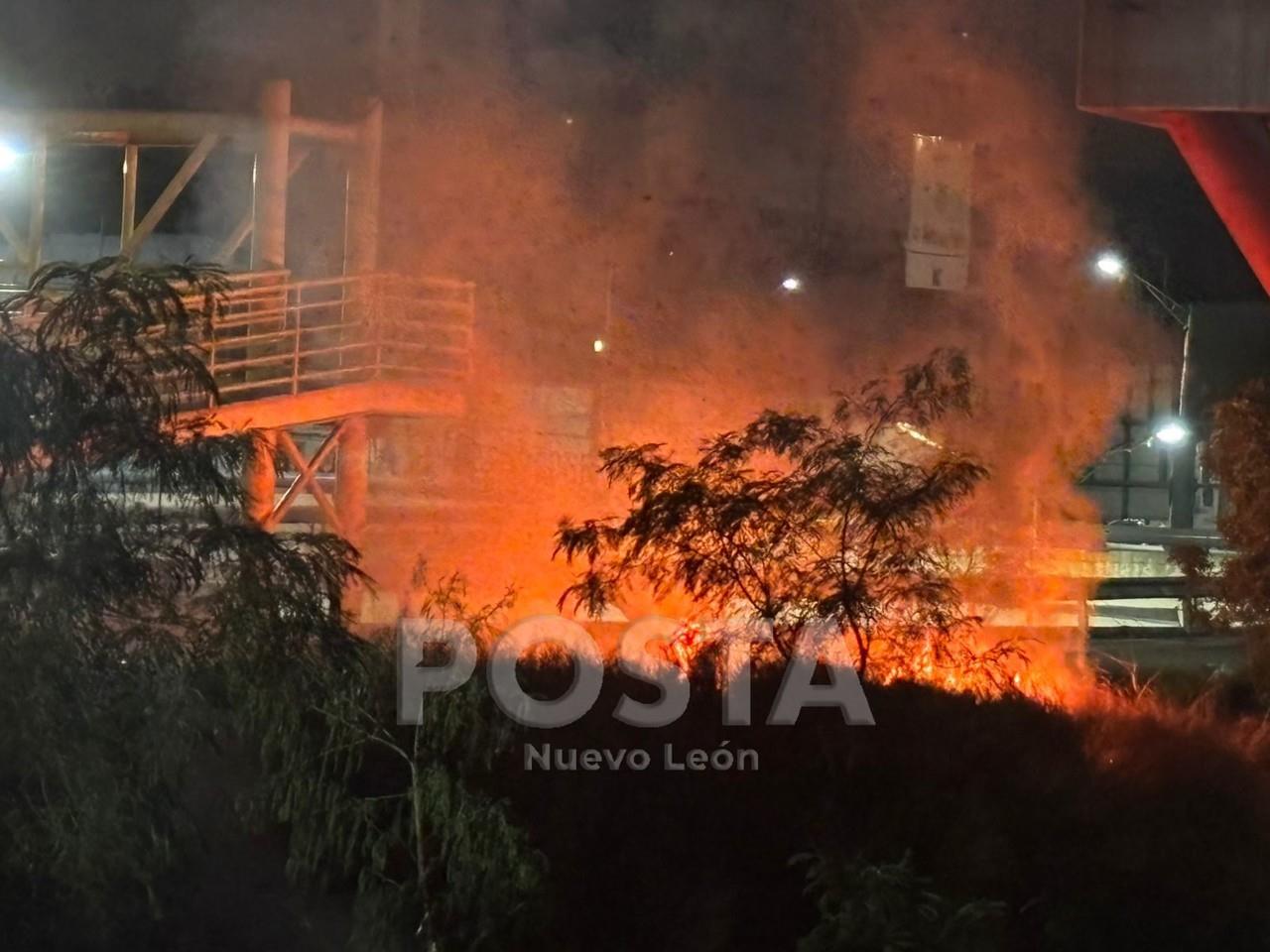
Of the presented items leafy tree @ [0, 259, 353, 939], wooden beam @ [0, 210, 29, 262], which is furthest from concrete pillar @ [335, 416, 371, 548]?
leafy tree @ [0, 259, 353, 939]

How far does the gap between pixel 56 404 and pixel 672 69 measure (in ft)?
19.6

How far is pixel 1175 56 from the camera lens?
771 centimetres

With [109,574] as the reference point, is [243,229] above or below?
above

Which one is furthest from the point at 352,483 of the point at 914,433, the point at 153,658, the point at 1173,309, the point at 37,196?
the point at 1173,309

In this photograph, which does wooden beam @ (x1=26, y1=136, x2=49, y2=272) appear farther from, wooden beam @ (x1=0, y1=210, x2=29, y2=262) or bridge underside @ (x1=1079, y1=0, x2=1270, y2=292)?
bridge underside @ (x1=1079, y1=0, x2=1270, y2=292)

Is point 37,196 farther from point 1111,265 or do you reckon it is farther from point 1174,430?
point 1174,430

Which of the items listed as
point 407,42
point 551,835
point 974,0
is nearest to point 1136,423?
point 974,0

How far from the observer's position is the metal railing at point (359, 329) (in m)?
A: 8.66

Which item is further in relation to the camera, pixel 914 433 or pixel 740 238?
pixel 740 238

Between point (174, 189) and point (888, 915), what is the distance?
6443 mm

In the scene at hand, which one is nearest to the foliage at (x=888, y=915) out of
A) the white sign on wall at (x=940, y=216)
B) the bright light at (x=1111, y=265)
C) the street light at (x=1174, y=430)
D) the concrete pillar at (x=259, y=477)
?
the concrete pillar at (x=259, y=477)

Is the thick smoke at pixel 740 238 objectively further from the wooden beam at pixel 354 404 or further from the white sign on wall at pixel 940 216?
the wooden beam at pixel 354 404

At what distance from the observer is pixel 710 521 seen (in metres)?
6.66

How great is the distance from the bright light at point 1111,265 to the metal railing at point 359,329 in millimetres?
4397
